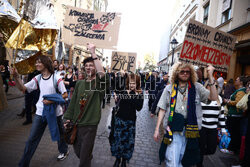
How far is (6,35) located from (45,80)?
4.47ft

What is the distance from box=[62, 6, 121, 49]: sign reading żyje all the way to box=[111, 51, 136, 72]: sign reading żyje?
3.26m

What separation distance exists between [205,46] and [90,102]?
269 cm

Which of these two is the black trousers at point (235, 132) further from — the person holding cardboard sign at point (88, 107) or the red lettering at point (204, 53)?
the person holding cardboard sign at point (88, 107)

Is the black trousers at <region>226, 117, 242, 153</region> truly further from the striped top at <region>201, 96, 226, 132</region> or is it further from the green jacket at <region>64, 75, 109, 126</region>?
the green jacket at <region>64, 75, 109, 126</region>

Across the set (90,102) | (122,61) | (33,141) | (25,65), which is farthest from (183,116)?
(122,61)

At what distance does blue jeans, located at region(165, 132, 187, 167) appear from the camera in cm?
230

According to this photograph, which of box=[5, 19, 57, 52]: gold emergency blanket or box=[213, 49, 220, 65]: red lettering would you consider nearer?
box=[5, 19, 57, 52]: gold emergency blanket

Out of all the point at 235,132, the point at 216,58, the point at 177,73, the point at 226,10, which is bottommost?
the point at 235,132

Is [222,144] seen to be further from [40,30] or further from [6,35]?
[6,35]

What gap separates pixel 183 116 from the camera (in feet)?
7.57

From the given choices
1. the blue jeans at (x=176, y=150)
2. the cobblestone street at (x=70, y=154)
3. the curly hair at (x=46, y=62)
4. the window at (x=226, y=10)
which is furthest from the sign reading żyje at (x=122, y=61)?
the window at (x=226, y=10)

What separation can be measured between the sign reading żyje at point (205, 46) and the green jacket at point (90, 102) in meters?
1.70

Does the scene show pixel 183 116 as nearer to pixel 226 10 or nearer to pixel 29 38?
pixel 29 38

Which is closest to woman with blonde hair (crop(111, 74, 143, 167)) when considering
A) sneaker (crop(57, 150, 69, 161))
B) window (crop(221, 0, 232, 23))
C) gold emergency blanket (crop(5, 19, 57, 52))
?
sneaker (crop(57, 150, 69, 161))
